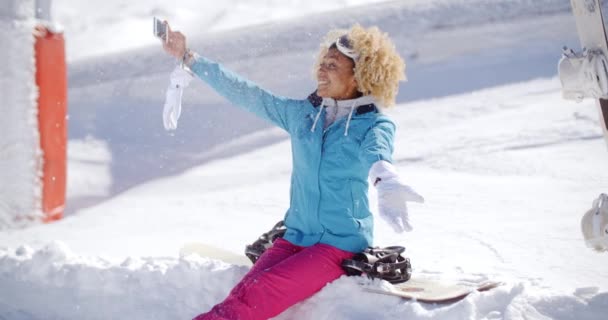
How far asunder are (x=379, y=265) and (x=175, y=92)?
1.19 metres

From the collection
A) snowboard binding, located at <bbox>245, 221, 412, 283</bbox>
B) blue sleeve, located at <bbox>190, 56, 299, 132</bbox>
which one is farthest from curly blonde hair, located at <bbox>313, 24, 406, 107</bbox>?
snowboard binding, located at <bbox>245, 221, 412, 283</bbox>

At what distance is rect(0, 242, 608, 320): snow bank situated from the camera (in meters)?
2.37

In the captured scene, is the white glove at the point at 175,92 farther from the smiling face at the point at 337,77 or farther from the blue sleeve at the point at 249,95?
the smiling face at the point at 337,77

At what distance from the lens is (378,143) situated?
8.16 feet

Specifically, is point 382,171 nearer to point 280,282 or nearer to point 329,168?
point 329,168

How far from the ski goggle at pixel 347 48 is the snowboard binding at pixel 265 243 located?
0.75m

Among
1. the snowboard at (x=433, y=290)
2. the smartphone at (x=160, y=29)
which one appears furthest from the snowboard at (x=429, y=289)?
the smartphone at (x=160, y=29)

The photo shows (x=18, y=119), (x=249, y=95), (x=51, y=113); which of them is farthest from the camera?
(x=51, y=113)

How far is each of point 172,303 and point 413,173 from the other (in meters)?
3.08

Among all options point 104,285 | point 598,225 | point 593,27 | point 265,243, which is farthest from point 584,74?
point 104,285

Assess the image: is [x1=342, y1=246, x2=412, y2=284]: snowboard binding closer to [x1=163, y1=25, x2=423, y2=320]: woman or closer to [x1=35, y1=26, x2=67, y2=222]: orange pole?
[x1=163, y1=25, x2=423, y2=320]: woman

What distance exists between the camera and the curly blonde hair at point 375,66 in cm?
272

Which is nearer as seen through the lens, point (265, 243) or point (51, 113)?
point (265, 243)

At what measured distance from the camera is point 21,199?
522 centimetres
